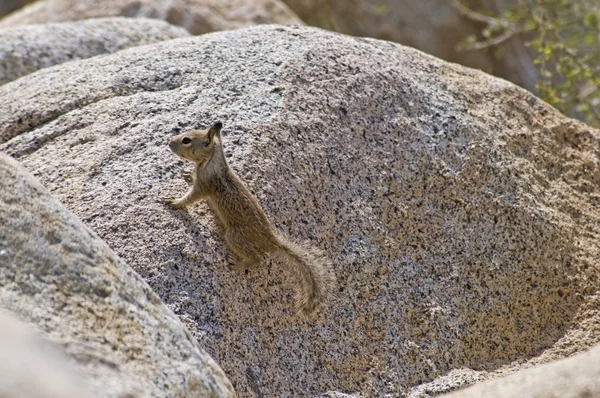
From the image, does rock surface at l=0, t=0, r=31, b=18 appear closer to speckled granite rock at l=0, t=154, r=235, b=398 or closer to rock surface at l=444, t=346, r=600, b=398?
speckled granite rock at l=0, t=154, r=235, b=398

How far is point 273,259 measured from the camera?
474cm

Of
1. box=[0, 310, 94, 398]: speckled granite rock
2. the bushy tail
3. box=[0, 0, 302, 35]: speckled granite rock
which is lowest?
box=[0, 0, 302, 35]: speckled granite rock

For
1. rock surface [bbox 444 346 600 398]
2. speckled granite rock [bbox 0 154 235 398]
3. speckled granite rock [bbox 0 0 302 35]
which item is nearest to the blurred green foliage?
speckled granite rock [bbox 0 0 302 35]

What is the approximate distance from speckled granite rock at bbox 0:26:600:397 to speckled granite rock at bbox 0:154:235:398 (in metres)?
0.79

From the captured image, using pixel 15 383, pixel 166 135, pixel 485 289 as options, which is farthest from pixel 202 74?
pixel 15 383

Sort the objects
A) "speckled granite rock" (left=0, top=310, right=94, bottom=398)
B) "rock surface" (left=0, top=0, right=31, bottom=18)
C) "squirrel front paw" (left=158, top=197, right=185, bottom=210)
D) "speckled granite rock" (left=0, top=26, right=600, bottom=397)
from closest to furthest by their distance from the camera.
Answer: "speckled granite rock" (left=0, top=310, right=94, bottom=398), "speckled granite rock" (left=0, top=26, right=600, bottom=397), "squirrel front paw" (left=158, top=197, right=185, bottom=210), "rock surface" (left=0, top=0, right=31, bottom=18)

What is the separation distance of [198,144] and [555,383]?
7.48 ft

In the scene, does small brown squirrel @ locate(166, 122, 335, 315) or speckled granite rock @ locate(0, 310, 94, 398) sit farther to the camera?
small brown squirrel @ locate(166, 122, 335, 315)

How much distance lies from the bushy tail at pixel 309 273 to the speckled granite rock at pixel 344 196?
0.08 metres

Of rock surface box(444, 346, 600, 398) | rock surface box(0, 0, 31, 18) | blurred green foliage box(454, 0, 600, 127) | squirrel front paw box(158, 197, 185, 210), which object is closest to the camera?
rock surface box(444, 346, 600, 398)

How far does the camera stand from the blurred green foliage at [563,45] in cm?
771

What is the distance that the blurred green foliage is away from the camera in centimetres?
771

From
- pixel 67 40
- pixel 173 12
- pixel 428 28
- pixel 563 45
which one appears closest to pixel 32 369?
pixel 67 40

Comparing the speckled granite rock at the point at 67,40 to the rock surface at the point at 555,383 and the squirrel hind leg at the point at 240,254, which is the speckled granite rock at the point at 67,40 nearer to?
the squirrel hind leg at the point at 240,254
